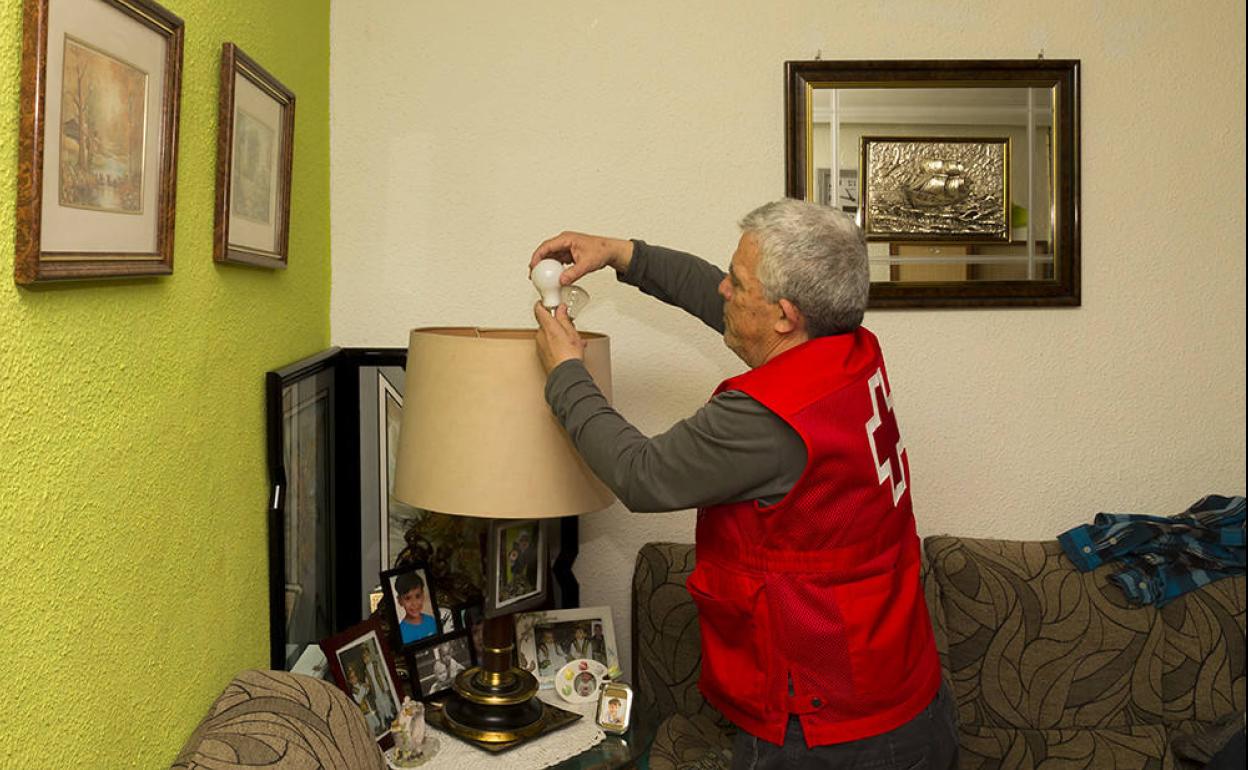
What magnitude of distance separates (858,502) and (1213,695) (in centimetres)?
117

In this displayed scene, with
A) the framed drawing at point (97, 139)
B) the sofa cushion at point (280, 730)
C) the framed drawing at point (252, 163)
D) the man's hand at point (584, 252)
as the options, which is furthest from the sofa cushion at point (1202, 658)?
the framed drawing at point (97, 139)

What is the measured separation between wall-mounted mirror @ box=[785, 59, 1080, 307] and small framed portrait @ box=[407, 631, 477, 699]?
3.98 feet

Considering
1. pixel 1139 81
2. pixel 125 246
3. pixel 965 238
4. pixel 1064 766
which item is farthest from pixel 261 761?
pixel 1139 81

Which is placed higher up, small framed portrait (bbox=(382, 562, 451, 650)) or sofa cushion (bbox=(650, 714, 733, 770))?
small framed portrait (bbox=(382, 562, 451, 650))

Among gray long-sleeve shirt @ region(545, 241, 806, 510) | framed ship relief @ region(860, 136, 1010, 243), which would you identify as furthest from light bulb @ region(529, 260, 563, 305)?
framed ship relief @ region(860, 136, 1010, 243)

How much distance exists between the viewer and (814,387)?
5.42ft

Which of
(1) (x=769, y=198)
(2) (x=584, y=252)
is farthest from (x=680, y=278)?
(1) (x=769, y=198)

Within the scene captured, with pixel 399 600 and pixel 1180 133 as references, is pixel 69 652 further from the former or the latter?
pixel 1180 133

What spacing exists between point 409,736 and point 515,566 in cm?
42

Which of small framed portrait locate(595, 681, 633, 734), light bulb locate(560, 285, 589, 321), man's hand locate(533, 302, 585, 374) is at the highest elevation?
light bulb locate(560, 285, 589, 321)

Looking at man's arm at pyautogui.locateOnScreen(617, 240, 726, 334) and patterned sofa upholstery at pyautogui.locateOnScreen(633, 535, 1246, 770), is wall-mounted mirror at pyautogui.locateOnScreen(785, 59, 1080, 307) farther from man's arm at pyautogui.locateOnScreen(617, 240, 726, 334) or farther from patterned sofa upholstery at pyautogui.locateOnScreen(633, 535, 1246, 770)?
patterned sofa upholstery at pyautogui.locateOnScreen(633, 535, 1246, 770)

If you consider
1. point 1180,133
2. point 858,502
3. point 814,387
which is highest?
point 1180,133

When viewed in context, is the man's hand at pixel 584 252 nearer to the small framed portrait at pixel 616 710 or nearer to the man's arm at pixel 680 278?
the man's arm at pixel 680 278

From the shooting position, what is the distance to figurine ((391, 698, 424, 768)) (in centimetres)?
192
